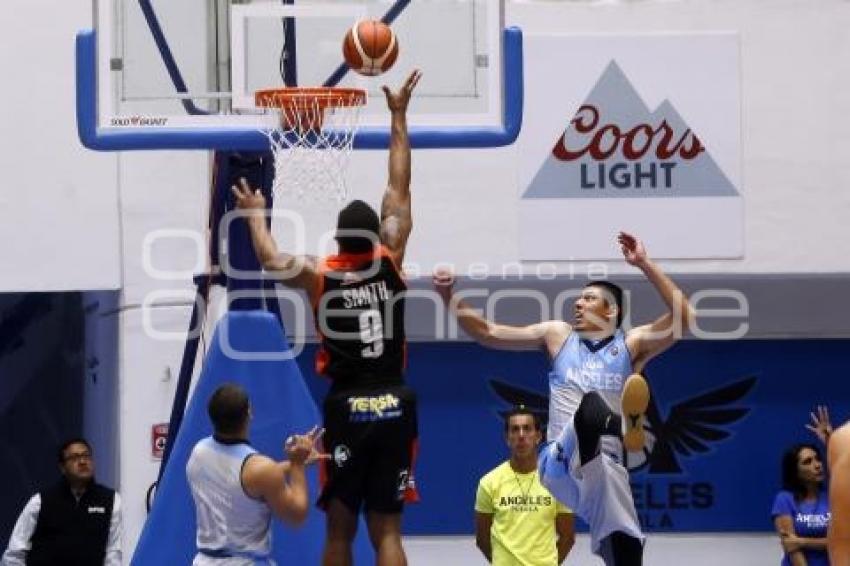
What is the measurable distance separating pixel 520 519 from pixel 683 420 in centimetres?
340

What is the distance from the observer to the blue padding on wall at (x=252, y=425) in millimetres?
10219

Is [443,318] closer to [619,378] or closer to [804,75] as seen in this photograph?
[804,75]

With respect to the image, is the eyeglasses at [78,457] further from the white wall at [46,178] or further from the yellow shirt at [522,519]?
the yellow shirt at [522,519]

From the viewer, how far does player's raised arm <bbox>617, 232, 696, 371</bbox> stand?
9.95 m

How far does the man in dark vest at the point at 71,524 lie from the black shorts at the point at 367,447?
153 inches

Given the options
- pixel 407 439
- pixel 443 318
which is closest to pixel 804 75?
pixel 443 318

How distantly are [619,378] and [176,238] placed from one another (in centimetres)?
553

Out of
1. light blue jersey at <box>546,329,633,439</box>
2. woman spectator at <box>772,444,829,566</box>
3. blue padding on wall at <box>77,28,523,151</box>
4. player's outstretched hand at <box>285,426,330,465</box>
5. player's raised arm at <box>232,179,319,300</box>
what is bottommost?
woman spectator at <box>772,444,829,566</box>

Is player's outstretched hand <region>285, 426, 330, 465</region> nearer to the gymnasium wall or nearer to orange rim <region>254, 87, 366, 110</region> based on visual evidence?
orange rim <region>254, 87, 366, 110</region>

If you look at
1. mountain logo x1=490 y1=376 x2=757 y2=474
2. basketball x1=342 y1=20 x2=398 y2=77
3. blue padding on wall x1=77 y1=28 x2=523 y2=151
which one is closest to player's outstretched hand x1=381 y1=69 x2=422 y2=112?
basketball x1=342 y1=20 x2=398 y2=77

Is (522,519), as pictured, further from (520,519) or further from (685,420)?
(685,420)

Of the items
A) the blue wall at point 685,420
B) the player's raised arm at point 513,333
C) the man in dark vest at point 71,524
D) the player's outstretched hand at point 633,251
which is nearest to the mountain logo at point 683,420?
the blue wall at point 685,420

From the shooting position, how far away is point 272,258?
906 centimetres

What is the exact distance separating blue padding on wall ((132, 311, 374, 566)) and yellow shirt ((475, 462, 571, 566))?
213 cm
